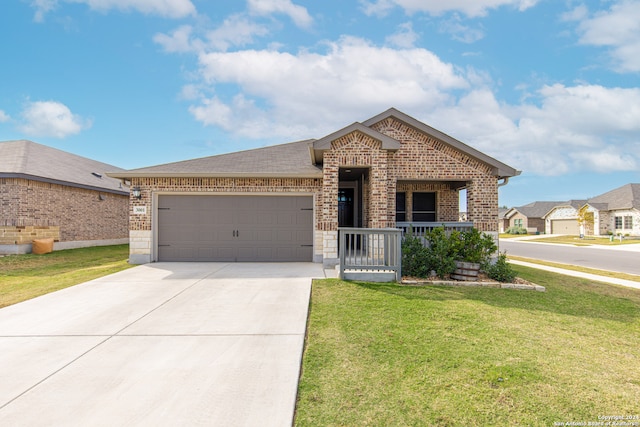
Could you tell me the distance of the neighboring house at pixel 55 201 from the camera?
43.8 feet

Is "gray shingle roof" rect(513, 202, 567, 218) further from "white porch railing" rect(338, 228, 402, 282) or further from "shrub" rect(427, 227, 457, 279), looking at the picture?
"white porch railing" rect(338, 228, 402, 282)

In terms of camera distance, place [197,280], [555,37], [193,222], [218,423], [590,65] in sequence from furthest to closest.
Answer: [590,65]
[555,37]
[193,222]
[197,280]
[218,423]

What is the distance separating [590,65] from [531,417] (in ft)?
67.8

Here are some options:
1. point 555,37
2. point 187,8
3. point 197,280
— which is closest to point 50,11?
point 187,8

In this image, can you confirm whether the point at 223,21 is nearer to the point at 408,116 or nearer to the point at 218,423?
the point at 408,116

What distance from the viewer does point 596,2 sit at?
9.88 m

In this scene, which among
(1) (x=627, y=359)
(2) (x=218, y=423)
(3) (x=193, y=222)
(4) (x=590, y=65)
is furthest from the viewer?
(4) (x=590, y=65)

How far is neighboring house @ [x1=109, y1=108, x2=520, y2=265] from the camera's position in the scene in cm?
1008

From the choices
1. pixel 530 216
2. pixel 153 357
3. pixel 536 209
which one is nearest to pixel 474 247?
pixel 153 357

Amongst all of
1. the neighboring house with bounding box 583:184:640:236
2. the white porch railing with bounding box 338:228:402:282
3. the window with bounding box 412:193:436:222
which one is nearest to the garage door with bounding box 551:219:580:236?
the neighboring house with bounding box 583:184:640:236

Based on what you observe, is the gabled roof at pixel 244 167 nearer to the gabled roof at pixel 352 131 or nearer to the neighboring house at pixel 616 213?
the gabled roof at pixel 352 131

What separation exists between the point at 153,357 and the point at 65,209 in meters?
15.9

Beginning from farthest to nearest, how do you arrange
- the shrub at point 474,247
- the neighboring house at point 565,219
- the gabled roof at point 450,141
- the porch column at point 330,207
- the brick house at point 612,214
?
the neighboring house at point 565,219 → the brick house at point 612,214 → the gabled roof at point 450,141 → the porch column at point 330,207 → the shrub at point 474,247

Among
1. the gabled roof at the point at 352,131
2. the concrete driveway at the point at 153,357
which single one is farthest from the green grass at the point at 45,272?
the gabled roof at the point at 352,131
